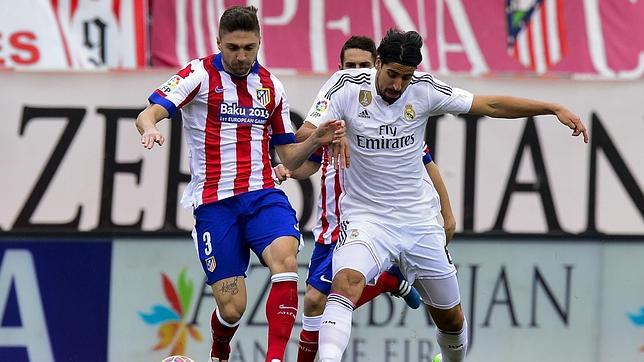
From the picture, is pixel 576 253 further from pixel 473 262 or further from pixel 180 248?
pixel 180 248

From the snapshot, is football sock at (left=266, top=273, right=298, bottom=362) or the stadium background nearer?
football sock at (left=266, top=273, right=298, bottom=362)

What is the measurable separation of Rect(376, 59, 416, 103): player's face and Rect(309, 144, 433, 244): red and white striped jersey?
838 millimetres

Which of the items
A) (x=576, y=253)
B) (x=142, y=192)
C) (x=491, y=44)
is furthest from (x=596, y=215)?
(x=142, y=192)

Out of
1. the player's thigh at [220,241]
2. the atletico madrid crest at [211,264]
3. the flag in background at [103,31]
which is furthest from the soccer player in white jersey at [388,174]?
the flag in background at [103,31]

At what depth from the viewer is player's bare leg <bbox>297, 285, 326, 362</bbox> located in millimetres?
8914

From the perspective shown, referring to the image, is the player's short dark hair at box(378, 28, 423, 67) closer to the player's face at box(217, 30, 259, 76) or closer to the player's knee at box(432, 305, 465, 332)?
the player's face at box(217, 30, 259, 76)

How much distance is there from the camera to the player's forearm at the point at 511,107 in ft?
26.9

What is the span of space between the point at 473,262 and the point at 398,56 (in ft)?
10.7

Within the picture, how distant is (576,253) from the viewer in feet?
35.7

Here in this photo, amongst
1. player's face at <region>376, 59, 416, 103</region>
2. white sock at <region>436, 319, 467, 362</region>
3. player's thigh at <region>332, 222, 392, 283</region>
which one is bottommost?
white sock at <region>436, 319, 467, 362</region>

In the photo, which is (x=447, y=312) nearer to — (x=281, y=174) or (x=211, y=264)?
(x=281, y=174)

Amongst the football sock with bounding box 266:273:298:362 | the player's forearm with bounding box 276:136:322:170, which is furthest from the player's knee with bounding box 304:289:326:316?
the player's forearm with bounding box 276:136:322:170

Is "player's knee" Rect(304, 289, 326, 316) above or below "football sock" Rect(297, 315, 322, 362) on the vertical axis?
above

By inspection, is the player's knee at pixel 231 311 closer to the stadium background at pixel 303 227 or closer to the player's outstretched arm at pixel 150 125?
the player's outstretched arm at pixel 150 125
